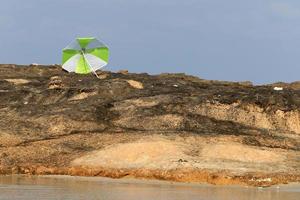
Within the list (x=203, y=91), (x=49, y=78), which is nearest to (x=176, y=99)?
(x=203, y=91)

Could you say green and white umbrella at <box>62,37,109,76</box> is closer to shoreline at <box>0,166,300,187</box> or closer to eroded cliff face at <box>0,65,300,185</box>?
eroded cliff face at <box>0,65,300,185</box>

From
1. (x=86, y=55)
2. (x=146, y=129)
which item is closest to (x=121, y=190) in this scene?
(x=146, y=129)

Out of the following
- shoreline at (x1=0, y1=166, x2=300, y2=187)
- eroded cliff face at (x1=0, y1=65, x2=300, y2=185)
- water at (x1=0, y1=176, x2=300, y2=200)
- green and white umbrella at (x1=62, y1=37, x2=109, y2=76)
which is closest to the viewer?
water at (x1=0, y1=176, x2=300, y2=200)

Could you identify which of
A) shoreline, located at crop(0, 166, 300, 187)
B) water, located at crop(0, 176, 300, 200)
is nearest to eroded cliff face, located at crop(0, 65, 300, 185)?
shoreline, located at crop(0, 166, 300, 187)

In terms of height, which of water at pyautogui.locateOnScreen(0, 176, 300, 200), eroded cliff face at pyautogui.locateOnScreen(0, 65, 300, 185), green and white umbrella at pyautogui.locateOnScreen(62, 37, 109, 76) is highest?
green and white umbrella at pyautogui.locateOnScreen(62, 37, 109, 76)

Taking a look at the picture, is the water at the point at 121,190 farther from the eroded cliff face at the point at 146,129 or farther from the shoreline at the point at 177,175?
the eroded cliff face at the point at 146,129

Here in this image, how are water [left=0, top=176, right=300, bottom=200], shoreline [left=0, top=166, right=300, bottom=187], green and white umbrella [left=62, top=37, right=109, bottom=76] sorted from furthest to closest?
green and white umbrella [left=62, top=37, right=109, bottom=76] < shoreline [left=0, top=166, right=300, bottom=187] < water [left=0, top=176, right=300, bottom=200]

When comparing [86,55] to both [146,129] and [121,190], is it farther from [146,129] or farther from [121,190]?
[121,190]

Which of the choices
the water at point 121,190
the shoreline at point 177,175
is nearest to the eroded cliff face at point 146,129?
the shoreline at point 177,175

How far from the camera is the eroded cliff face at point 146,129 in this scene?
25938 mm

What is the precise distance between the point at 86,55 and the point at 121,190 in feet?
98.6

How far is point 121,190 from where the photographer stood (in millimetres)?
19609

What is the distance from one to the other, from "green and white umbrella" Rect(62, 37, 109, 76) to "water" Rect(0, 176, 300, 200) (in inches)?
952

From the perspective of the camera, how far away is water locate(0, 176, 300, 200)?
1752 centimetres
